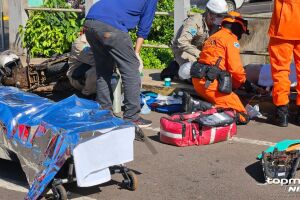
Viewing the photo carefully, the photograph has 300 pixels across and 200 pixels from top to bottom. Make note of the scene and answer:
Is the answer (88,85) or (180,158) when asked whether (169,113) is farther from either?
(180,158)

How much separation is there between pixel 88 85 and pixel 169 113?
1124 millimetres

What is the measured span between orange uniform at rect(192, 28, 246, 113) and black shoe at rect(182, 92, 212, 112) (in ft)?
0.35

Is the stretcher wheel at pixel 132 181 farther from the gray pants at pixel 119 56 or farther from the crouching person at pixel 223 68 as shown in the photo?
the crouching person at pixel 223 68

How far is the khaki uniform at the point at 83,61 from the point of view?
25.3ft

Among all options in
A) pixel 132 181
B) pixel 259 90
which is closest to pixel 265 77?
pixel 259 90

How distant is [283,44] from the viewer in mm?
6625

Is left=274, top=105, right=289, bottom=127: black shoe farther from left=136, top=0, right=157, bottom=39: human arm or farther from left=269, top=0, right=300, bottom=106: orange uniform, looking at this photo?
left=136, top=0, right=157, bottom=39: human arm

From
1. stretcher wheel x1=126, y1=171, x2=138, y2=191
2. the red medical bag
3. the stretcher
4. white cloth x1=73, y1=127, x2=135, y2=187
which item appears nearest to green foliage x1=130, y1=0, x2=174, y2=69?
the red medical bag

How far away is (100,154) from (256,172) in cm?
153

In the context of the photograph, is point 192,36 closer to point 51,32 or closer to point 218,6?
point 218,6

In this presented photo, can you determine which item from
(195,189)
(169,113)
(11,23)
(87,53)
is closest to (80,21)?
(11,23)

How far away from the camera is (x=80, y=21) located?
10.5m

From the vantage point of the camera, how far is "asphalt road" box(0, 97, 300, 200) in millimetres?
4793

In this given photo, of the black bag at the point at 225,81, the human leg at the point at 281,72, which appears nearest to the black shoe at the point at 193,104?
the black bag at the point at 225,81
